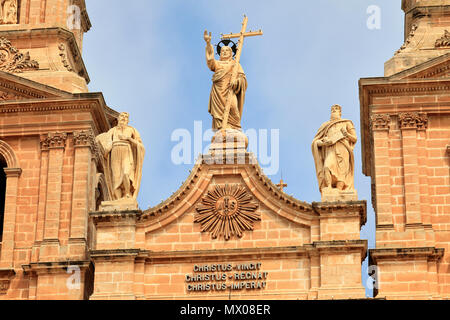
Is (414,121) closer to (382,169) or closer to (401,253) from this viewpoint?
(382,169)

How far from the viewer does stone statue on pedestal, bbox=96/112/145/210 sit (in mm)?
43000

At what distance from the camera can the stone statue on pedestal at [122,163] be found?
43000 mm

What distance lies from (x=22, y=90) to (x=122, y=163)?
16.6 ft

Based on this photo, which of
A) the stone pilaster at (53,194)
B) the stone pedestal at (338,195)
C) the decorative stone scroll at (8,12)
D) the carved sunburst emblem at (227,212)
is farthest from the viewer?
the decorative stone scroll at (8,12)

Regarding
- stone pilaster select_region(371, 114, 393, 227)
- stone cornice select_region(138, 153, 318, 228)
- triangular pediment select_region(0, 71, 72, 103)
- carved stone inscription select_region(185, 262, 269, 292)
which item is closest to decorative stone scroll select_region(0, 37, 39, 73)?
triangular pediment select_region(0, 71, 72, 103)

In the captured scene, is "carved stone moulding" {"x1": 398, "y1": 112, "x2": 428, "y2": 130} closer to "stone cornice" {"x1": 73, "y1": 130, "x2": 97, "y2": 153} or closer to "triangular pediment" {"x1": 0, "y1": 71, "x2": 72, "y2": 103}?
"stone cornice" {"x1": 73, "y1": 130, "x2": 97, "y2": 153}

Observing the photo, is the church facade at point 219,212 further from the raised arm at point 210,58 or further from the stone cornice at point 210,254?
the raised arm at point 210,58

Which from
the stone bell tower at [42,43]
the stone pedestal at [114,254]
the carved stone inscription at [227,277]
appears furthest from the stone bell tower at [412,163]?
the stone bell tower at [42,43]

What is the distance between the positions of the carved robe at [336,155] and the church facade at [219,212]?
0.75 m

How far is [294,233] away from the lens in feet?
139

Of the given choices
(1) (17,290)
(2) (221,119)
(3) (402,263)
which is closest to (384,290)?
(3) (402,263)

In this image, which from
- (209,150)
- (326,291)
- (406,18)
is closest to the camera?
(326,291)

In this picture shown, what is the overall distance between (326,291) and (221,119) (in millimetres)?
6338

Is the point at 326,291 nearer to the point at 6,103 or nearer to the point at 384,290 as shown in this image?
the point at 384,290
